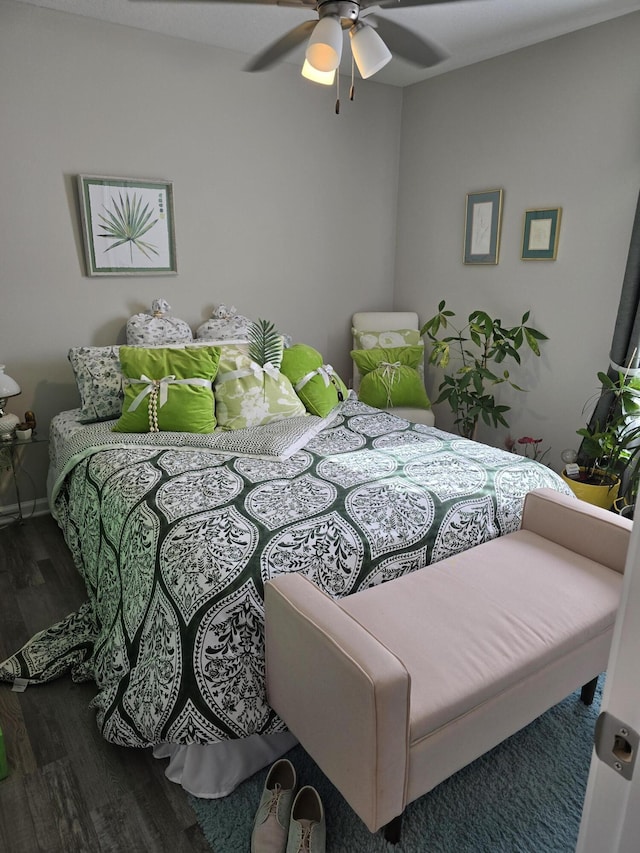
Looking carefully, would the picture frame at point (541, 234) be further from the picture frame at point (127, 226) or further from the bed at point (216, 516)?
the picture frame at point (127, 226)

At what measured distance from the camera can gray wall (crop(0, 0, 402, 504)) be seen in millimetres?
2891

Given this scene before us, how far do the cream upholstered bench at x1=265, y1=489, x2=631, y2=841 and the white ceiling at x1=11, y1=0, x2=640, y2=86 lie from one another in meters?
2.31

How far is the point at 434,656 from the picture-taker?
1.47 m

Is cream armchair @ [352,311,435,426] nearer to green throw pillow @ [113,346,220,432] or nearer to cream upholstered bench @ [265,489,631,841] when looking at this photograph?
green throw pillow @ [113,346,220,432]

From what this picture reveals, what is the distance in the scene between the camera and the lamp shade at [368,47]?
191 cm

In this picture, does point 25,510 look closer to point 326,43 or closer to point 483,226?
point 326,43

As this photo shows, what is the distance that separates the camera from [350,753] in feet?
4.26

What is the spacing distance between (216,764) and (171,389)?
5.23ft

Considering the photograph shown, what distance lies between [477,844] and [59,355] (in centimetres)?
292

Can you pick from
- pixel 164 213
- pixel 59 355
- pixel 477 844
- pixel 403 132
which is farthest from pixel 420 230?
pixel 477 844

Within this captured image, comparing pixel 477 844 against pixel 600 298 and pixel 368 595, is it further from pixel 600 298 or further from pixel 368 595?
pixel 600 298

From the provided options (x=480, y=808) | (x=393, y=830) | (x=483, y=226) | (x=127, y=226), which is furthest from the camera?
(x=483, y=226)

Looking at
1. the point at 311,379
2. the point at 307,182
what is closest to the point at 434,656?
the point at 311,379

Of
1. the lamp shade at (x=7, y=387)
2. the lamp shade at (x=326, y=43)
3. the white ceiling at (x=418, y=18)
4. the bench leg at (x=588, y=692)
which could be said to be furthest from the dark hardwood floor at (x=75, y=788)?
the white ceiling at (x=418, y=18)
